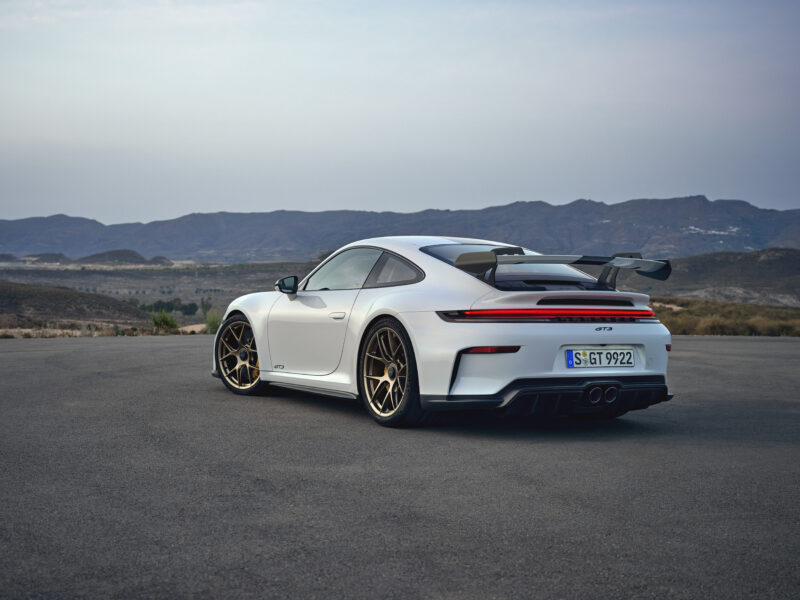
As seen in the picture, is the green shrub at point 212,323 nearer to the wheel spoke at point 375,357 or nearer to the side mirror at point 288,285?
the side mirror at point 288,285

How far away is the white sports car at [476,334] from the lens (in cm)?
626

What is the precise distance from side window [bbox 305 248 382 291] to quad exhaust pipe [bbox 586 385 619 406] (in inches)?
83.3

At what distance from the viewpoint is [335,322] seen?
295 inches

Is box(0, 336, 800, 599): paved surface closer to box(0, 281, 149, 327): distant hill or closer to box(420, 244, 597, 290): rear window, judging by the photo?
box(420, 244, 597, 290): rear window

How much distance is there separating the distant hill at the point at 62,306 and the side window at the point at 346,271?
3438 centimetres

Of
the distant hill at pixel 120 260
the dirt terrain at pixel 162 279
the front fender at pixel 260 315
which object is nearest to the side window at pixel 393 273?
the front fender at pixel 260 315

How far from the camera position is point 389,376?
22.5ft

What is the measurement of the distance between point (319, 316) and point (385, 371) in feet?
3.45

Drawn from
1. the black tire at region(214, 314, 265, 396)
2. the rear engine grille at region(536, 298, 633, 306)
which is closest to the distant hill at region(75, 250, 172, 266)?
the black tire at region(214, 314, 265, 396)

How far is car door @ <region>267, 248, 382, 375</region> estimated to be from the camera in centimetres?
751

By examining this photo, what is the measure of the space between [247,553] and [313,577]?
42 centimetres

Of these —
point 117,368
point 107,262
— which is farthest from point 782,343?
point 107,262

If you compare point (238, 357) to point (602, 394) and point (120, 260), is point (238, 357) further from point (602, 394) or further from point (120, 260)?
point (120, 260)

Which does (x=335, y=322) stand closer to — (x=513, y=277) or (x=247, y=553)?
(x=513, y=277)
